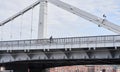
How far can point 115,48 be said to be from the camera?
47.8 m

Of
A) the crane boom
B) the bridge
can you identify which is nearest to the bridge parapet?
the bridge

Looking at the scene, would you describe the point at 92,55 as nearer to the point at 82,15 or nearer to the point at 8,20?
the point at 82,15

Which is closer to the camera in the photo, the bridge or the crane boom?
the bridge

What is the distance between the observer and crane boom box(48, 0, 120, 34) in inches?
2956

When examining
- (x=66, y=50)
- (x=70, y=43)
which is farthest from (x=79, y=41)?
(x=66, y=50)

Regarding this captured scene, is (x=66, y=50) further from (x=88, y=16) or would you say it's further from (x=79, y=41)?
(x=88, y=16)

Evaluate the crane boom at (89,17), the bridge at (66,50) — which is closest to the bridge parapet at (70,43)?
the bridge at (66,50)

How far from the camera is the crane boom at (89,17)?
75.1 metres

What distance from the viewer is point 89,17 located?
80188 millimetres

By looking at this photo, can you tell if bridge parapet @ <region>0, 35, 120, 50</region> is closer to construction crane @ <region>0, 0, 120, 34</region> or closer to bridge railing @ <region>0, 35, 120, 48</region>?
bridge railing @ <region>0, 35, 120, 48</region>

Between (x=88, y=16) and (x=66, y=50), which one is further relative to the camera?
(x=88, y=16)

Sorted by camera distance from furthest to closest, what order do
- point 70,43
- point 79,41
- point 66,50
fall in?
Answer: point 66,50 → point 79,41 → point 70,43

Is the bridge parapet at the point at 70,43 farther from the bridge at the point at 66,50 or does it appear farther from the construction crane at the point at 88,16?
the construction crane at the point at 88,16

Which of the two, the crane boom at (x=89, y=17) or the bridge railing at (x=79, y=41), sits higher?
the crane boom at (x=89, y=17)
